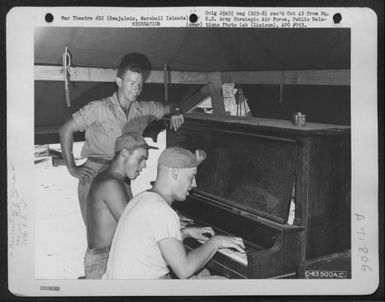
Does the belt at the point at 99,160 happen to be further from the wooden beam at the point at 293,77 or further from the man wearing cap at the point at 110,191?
the wooden beam at the point at 293,77

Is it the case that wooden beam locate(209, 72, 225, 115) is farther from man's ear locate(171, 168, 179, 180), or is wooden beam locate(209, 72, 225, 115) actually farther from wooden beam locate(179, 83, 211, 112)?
man's ear locate(171, 168, 179, 180)

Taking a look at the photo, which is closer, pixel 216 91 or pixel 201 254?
pixel 201 254

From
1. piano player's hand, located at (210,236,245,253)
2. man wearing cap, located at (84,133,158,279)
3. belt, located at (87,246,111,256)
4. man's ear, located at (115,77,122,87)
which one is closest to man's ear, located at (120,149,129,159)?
man wearing cap, located at (84,133,158,279)

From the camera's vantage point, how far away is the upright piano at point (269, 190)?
1.58 meters

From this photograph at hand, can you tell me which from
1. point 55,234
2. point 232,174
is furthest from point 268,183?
point 55,234

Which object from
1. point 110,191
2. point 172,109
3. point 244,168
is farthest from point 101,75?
point 244,168

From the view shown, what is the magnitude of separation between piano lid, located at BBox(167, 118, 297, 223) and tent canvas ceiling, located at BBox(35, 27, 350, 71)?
291 mm

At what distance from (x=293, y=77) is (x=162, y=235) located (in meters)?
0.87

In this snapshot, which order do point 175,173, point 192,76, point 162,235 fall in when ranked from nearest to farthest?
point 162,235, point 175,173, point 192,76

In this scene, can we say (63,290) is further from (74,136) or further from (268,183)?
(268,183)

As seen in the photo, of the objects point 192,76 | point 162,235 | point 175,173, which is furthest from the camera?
point 192,76

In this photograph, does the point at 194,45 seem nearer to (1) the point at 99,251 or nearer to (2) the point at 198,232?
(2) the point at 198,232

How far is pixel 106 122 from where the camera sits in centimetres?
174

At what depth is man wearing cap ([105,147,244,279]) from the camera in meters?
1.54
